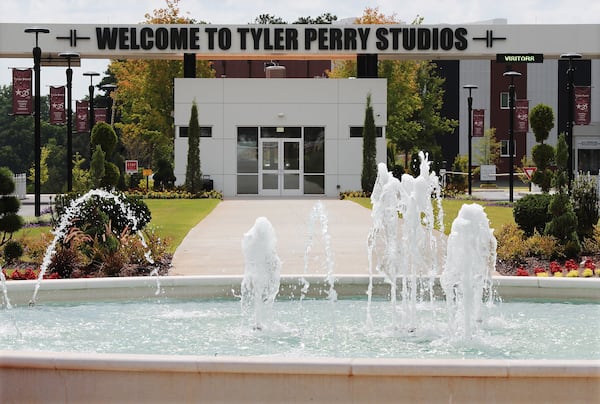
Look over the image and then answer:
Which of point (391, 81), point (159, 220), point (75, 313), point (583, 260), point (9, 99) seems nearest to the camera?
point (75, 313)

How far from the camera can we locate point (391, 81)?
184ft

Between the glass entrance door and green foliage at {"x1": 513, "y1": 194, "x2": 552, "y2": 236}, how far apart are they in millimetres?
22814

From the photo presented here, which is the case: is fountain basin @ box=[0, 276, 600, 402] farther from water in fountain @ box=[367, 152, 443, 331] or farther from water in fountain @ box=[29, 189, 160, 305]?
water in fountain @ box=[29, 189, 160, 305]

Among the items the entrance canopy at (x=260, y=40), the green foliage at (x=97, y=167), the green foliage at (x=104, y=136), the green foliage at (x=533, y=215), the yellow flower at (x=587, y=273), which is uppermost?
the entrance canopy at (x=260, y=40)

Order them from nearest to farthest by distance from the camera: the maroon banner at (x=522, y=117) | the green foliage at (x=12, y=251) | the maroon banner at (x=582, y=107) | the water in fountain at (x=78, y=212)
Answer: the water in fountain at (x=78, y=212)
the green foliage at (x=12, y=251)
the maroon banner at (x=582, y=107)
the maroon banner at (x=522, y=117)

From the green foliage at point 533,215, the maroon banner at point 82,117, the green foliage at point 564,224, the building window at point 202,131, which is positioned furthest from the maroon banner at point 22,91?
the green foliage at point 564,224

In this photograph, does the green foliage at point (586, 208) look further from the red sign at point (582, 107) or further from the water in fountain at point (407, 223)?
the red sign at point (582, 107)

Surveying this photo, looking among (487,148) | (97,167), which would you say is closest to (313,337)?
(97,167)

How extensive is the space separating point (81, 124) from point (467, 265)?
33.2 meters

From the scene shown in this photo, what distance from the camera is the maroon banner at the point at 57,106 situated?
36781 millimetres

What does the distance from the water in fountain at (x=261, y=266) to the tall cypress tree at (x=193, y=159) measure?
28.2 metres

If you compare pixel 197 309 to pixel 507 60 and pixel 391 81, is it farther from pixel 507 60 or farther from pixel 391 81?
pixel 391 81

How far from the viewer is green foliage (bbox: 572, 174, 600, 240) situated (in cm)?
1844

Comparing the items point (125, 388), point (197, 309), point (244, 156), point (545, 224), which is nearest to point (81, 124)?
point (244, 156)
